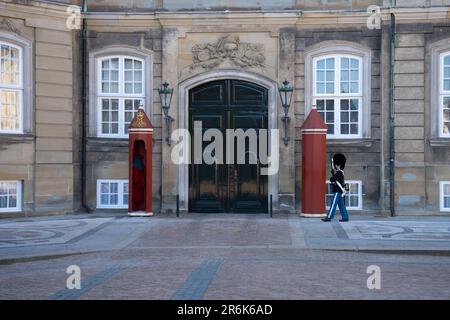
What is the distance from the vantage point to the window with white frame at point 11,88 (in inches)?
866

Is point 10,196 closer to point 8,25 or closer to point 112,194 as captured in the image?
point 112,194

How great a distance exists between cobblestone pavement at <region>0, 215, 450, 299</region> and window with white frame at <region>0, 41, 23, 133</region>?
2.58 metres

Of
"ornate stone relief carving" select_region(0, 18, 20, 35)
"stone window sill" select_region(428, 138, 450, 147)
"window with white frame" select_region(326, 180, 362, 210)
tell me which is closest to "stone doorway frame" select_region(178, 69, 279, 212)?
"window with white frame" select_region(326, 180, 362, 210)

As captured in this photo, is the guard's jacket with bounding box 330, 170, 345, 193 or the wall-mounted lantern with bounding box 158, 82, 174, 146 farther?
the wall-mounted lantern with bounding box 158, 82, 174, 146

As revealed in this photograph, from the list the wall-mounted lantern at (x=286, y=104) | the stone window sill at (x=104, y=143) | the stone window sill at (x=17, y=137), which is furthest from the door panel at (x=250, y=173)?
the stone window sill at (x=17, y=137)

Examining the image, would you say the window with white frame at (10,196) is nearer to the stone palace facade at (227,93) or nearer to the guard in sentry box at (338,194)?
the stone palace facade at (227,93)

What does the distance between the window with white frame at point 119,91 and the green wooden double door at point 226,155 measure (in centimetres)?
156

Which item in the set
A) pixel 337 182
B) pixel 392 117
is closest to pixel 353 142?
pixel 392 117

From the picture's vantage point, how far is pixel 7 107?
22156mm

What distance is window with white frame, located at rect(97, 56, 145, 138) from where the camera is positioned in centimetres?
2400

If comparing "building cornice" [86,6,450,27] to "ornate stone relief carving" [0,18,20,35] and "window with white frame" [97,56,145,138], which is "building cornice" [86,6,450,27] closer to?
"window with white frame" [97,56,145,138]
